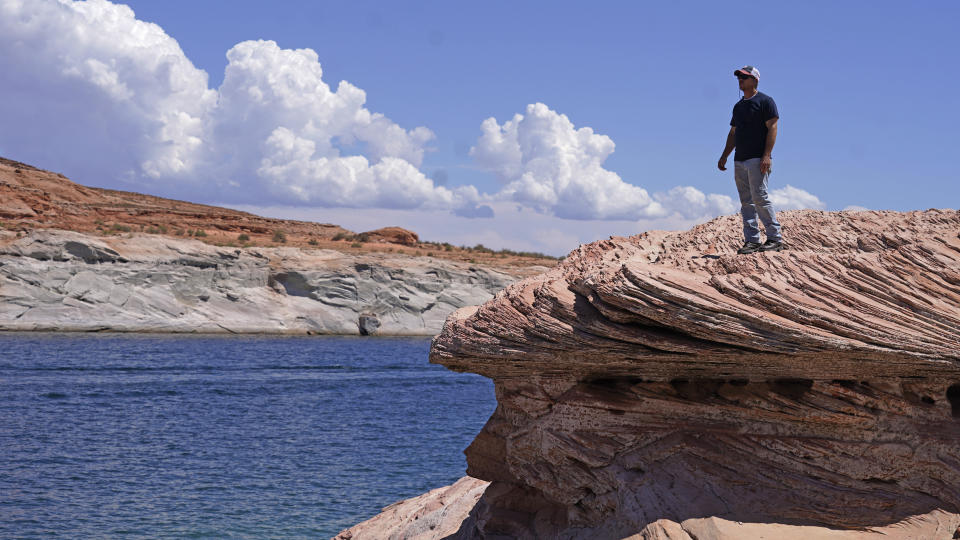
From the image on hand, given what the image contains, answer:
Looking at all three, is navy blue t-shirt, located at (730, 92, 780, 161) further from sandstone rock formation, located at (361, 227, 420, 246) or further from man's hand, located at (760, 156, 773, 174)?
sandstone rock formation, located at (361, 227, 420, 246)

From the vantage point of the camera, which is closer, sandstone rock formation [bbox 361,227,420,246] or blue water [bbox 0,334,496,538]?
blue water [bbox 0,334,496,538]

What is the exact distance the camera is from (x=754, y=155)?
8.59m

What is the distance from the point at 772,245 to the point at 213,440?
1851 centimetres

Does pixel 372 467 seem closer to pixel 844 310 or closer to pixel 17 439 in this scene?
pixel 17 439

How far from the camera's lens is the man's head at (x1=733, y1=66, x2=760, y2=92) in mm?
8594

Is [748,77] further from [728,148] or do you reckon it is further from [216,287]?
[216,287]

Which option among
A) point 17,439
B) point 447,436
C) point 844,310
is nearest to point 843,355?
point 844,310

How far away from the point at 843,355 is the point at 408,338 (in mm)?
58596

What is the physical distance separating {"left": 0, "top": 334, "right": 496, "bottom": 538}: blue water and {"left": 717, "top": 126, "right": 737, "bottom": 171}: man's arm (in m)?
9.69

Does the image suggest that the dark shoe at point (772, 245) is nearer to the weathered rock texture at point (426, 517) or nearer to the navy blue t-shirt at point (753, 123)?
the navy blue t-shirt at point (753, 123)

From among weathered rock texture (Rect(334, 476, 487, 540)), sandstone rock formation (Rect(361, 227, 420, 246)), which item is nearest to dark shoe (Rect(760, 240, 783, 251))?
weathered rock texture (Rect(334, 476, 487, 540))

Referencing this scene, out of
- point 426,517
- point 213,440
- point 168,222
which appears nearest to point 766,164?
point 426,517

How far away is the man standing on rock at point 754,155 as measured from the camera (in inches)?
328

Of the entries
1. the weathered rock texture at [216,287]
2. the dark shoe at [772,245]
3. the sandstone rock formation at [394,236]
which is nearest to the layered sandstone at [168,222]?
the sandstone rock formation at [394,236]
